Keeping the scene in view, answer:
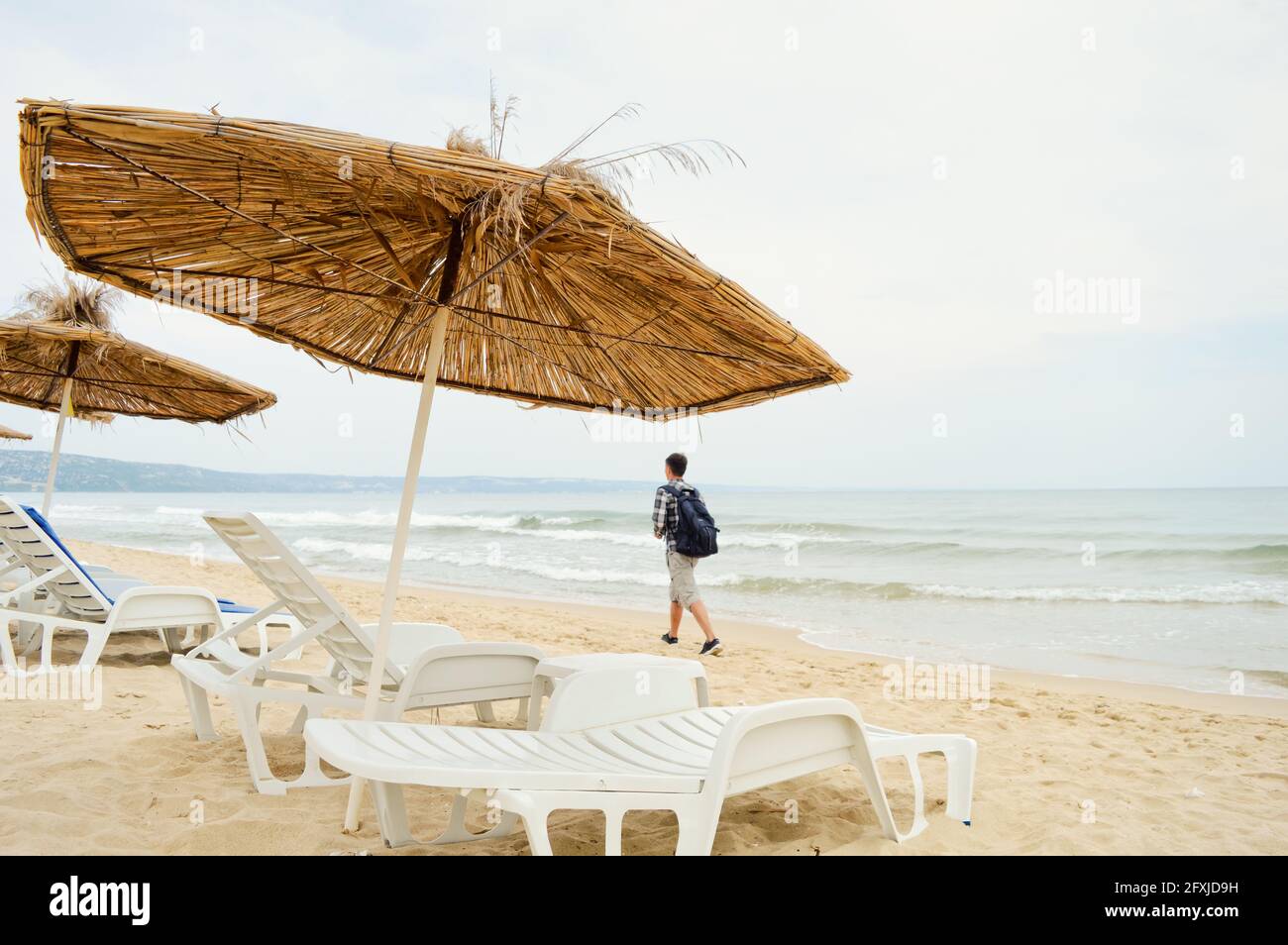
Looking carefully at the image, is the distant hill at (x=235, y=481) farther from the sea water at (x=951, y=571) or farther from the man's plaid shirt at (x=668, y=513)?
the man's plaid shirt at (x=668, y=513)

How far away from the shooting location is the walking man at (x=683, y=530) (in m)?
6.87

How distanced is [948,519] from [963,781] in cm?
2611

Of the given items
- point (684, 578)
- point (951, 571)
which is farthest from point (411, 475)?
point (951, 571)

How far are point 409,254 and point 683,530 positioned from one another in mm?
4051

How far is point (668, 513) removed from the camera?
22.9 feet

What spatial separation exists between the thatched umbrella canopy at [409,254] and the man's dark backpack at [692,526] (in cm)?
273

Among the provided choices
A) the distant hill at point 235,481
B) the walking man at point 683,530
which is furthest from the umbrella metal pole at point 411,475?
the distant hill at point 235,481

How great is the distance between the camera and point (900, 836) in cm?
262

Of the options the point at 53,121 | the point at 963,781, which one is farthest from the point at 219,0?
the point at 963,781

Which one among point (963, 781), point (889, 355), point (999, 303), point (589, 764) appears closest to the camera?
point (589, 764)

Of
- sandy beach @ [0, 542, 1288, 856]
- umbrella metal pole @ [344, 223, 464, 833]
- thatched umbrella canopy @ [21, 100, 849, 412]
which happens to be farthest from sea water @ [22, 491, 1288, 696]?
umbrella metal pole @ [344, 223, 464, 833]

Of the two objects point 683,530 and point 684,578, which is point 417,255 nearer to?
point 683,530

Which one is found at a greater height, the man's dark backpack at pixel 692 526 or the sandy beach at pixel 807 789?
the man's dark backpack at pixel 692 526
